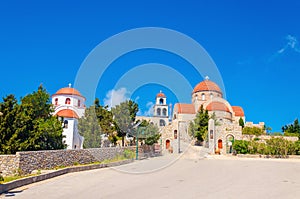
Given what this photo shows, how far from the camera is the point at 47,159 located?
1210 centimetres

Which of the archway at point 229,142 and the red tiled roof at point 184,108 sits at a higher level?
the red tiled roof at point 184,108

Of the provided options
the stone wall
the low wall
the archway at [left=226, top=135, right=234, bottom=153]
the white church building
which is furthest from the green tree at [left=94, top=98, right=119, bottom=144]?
the stone wall

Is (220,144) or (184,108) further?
(184,108)

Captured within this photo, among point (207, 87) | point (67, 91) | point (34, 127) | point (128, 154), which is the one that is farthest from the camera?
point (207, 87)

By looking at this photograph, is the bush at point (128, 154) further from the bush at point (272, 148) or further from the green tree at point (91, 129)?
the bush at point (272, 148)

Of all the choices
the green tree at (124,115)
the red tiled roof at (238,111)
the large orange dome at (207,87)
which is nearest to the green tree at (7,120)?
the green tree at (124,115)

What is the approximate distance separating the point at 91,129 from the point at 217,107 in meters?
23.5

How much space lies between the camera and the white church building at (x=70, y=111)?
30.4m

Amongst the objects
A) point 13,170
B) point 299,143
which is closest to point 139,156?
point 13,170

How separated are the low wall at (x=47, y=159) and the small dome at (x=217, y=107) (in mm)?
25094

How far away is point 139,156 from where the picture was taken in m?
20.5

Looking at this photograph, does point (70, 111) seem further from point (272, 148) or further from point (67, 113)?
point (272, 148)

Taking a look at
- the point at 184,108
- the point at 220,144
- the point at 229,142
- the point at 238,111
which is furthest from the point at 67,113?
the point at 238,111

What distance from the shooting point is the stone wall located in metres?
10.5
